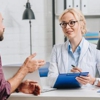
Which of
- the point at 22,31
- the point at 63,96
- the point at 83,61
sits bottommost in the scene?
the point at 63,96

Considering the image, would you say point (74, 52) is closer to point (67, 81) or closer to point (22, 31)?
point (67, 81)

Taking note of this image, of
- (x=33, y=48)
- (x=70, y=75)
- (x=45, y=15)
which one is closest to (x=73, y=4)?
(x=45, y=15)

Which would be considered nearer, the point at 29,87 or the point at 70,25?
the point at 29,87

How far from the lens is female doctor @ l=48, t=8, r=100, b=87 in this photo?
6.33 ft

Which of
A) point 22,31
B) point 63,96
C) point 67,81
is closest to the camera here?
point 63,96

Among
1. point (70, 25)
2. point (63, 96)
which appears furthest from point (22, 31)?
point (63, 96)

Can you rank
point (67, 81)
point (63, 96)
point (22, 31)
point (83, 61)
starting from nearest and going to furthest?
point (63, 96) → point (67, 81) → point (83, 61) → point (22, 31)

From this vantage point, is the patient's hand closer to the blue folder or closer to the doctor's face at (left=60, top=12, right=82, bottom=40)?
the blue folder

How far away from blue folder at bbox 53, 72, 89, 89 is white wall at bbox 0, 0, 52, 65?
1.45m

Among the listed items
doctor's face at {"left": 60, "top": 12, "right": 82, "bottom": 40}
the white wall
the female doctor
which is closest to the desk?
the female doctor

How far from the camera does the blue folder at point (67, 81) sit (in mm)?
1446

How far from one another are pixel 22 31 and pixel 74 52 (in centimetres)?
124

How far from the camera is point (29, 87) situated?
57.0 inches

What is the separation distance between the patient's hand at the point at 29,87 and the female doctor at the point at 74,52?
1.49 ft
